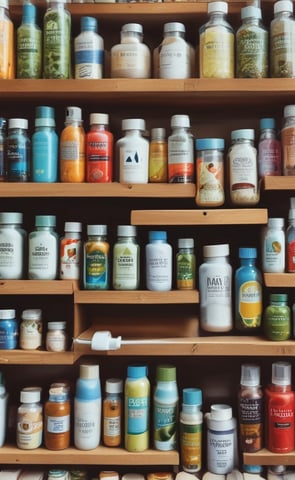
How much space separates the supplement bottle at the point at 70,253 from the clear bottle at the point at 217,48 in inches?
18.1

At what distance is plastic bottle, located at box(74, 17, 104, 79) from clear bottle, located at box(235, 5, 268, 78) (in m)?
0.32

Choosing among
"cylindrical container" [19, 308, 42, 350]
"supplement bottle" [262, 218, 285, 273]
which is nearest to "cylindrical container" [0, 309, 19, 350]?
"cylindrical container" [19, 308, 42, 350]

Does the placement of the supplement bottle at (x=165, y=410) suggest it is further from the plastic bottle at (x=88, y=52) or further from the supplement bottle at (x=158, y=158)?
the plastic bottle at (x=88, y=52)

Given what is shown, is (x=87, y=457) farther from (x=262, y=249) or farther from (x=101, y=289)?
(x=262, y=249)

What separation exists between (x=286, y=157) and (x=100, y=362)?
671mm

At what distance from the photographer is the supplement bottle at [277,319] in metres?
1.19

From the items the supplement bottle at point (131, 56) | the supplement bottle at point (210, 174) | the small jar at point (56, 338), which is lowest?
the small jar at point (56, 338)

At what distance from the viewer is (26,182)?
1241 mm

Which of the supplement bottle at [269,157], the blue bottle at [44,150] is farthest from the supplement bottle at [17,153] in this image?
the supplement bottle at [269,157]

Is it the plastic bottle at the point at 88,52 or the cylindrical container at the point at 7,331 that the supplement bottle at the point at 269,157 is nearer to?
the plastic bottle at the point at 88,52

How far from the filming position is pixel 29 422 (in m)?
1.20

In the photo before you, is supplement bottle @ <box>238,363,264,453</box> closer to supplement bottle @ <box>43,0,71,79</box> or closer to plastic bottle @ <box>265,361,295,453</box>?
plastic bottle @ <box>265,361,295,453</box>

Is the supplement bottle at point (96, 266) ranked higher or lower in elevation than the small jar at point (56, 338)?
higher

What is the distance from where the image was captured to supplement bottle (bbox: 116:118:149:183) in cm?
123
